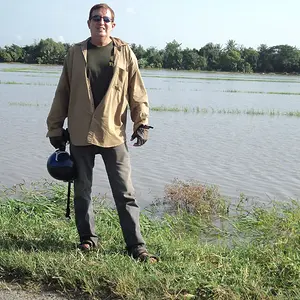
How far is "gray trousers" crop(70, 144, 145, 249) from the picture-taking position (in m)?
3.84

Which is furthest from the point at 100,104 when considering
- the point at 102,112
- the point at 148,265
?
the point at 148,265

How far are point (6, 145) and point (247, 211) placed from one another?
663cm

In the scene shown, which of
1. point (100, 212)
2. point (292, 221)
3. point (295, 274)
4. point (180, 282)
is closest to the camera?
point (180, 282)

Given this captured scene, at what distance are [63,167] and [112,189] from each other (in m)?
0.44

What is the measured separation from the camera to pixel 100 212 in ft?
19.0

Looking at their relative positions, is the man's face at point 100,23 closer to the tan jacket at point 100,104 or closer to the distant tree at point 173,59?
the tan jacket at point 100,104

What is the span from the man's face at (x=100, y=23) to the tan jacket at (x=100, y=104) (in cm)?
14

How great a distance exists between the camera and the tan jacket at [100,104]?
3.80m

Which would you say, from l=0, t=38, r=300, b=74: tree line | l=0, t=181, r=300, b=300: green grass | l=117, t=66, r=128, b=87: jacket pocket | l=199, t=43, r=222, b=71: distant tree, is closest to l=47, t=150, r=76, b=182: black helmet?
l=0, t=181, r=300, b=300: green grass

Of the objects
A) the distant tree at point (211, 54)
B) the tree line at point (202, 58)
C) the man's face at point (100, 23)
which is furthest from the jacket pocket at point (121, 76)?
the distant tree at point (211, 54)

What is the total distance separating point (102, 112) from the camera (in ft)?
12.5

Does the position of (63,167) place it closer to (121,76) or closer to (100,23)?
(121,76)

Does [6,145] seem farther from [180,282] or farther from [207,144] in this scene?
[180,282]

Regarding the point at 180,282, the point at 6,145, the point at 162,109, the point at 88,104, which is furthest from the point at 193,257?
the point at 162,109
